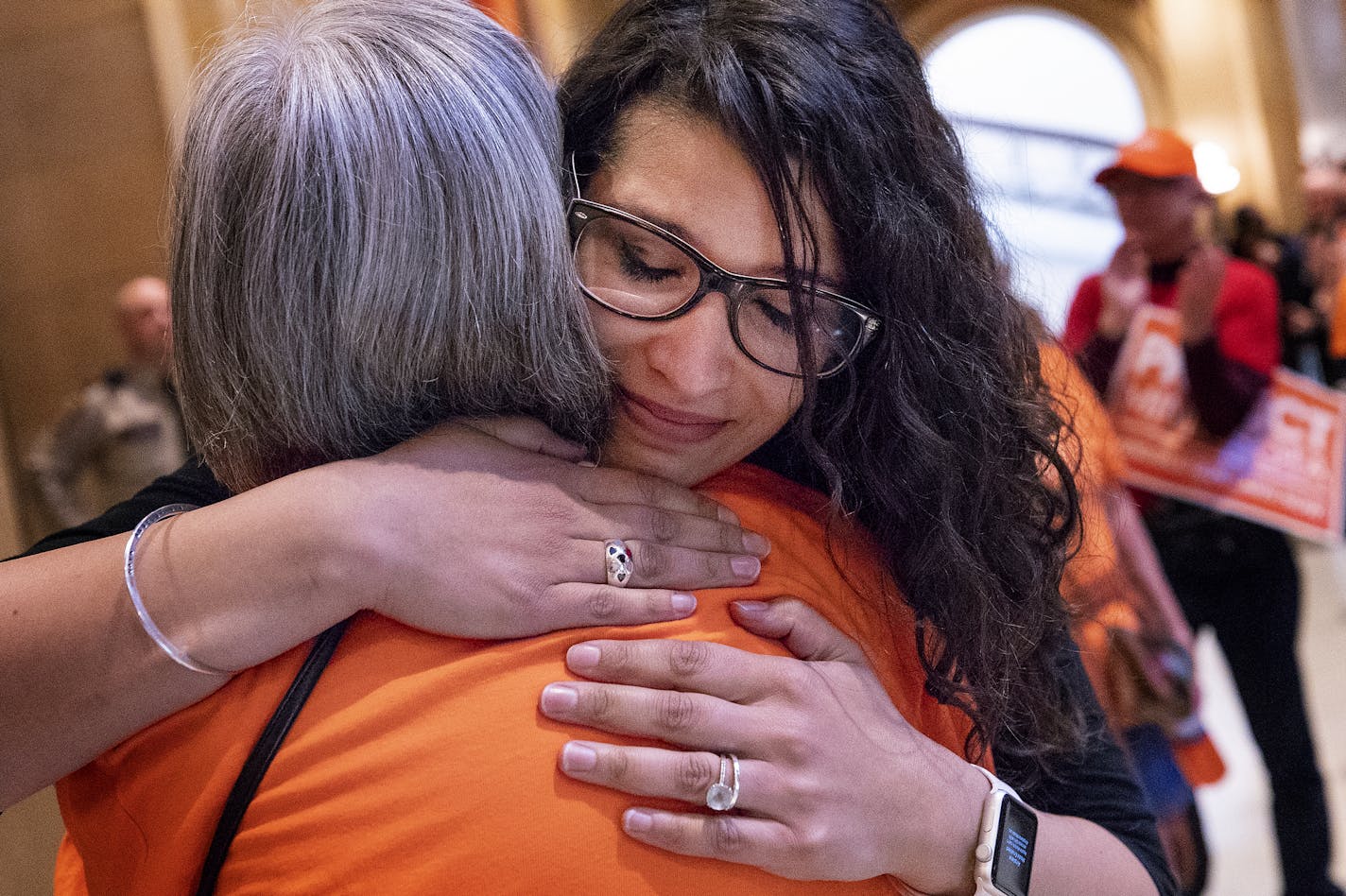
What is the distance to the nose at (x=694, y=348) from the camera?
43.1 inches

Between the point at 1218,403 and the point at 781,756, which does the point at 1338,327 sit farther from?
the point at 781,756

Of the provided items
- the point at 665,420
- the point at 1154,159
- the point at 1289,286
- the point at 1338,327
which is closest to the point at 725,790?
the point at 665,420

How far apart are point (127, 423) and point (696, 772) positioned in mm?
1271

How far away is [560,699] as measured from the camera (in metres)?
0.94

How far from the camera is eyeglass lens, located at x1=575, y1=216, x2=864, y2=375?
1101 mm

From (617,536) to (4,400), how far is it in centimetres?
96

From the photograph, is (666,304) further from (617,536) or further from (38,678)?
(38,678)

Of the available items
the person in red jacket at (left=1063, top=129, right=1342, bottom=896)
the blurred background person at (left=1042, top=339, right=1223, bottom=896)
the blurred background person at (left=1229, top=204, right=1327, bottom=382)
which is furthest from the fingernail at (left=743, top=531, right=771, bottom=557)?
the blurred background person at (left=1229, top=204, right=1327, bottom=382)

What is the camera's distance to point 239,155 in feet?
3.21

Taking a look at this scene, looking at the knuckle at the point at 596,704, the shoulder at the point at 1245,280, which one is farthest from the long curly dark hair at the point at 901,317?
the shoulder at the point at 1245,280

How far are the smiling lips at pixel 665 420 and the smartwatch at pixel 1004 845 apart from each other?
42 cm

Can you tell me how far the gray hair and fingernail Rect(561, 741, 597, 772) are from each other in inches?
12.2

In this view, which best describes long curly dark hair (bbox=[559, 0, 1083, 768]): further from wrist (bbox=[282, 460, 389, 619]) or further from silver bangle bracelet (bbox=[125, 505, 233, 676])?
silver bangle bracelet (bbox=[125, 505, 233, 676])

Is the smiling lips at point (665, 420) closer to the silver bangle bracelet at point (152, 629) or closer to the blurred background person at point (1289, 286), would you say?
the silver bangle bracelet at point (152, 629)
